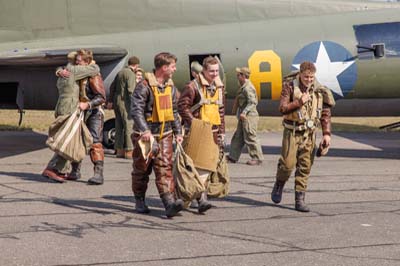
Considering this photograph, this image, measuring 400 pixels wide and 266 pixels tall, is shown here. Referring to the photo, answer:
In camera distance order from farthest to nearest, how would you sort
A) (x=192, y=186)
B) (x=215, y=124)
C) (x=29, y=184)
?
(x=29, y=184) → (x=215, y=124) → (x=192, y=186)

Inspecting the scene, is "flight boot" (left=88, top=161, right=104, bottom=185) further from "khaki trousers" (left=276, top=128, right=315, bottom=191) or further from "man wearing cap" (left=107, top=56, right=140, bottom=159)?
"man wearing cap" (left=107, top=56, right=140, bottom=159)

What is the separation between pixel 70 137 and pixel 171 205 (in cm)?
291

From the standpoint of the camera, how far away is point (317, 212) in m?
8.79

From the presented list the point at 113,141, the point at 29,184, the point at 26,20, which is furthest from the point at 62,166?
the point at 26,20

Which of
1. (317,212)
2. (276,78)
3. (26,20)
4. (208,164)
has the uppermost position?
(26,20)

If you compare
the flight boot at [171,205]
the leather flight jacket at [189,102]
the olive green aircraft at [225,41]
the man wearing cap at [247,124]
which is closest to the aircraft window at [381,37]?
the olive green aircraft at [225,41]

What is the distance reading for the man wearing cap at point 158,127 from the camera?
8.20 meters

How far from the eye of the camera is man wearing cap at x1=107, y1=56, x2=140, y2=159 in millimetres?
14328

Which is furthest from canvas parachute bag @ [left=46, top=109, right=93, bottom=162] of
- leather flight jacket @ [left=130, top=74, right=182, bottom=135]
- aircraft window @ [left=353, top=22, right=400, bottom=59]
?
aircraft window @ [left=353, top=22, right=400, bottom=59]

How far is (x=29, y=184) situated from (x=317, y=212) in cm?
433

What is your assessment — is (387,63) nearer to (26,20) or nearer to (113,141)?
(113,141)

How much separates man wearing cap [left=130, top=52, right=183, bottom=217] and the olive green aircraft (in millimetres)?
6506

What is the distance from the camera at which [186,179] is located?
829cm

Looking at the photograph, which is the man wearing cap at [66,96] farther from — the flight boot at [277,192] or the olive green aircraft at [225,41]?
the olive green aircraft at [225,41]
